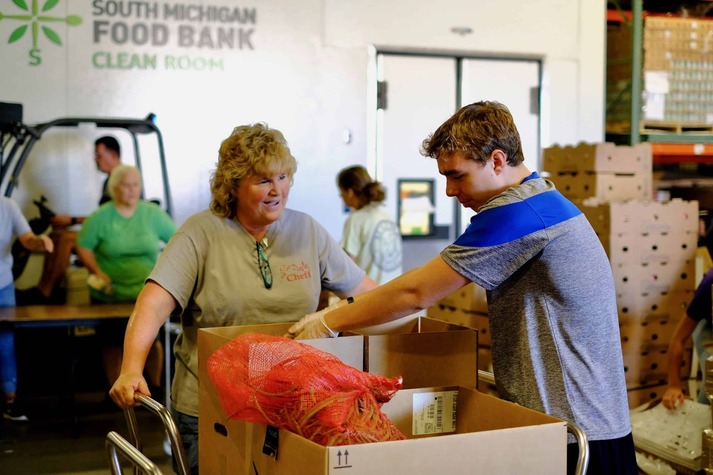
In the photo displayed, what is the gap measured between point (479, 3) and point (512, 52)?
0.50 m

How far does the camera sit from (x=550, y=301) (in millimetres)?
1911

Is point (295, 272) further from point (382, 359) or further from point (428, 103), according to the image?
point (428, 103)

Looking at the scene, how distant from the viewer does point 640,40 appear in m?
7.60

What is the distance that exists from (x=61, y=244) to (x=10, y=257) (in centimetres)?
44

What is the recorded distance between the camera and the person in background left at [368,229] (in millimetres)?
6113

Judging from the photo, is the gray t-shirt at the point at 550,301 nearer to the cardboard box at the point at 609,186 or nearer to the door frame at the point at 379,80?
the cardboard box at the point at 609,186

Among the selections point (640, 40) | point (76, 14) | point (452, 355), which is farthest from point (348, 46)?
point (452, 355)

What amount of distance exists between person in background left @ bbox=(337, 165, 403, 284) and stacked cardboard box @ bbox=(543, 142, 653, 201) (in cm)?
125

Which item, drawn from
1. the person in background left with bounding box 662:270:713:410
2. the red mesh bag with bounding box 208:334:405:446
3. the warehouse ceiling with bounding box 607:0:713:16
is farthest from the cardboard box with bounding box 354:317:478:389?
the warehouse ceiling with bounding box 607:0:713:16

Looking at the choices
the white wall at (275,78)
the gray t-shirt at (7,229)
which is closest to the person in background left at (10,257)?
the gray t-shirt at (7,229)

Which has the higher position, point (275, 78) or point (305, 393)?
point (275, 78)

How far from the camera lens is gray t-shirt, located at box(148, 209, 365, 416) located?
2420 mm

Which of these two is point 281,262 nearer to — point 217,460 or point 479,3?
point 217,460

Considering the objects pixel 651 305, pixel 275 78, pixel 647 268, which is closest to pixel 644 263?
pixel 647 268
